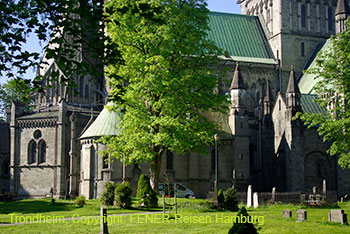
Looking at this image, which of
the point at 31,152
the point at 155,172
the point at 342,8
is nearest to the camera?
the point at 155,172

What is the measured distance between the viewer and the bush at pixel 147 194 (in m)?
30.7

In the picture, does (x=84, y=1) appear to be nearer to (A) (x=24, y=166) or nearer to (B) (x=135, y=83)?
(B) (x=135, y=83)

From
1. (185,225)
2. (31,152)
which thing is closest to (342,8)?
(31,152)

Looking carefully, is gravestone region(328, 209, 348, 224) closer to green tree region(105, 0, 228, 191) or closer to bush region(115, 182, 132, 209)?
green tree region(105, 0, 228, 191)

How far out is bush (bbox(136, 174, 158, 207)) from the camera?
30734 millimetres

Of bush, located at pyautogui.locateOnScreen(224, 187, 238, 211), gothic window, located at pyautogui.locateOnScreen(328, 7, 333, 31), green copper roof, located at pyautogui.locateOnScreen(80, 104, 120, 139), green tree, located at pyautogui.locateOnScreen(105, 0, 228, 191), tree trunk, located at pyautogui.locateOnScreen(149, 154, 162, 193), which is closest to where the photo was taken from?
bush, located at pyautogui.locateOnScreen(224, 187, 238, 211)

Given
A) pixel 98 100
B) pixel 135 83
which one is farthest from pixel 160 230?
pixel 98 100

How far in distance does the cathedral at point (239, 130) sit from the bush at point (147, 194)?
7.20 meters

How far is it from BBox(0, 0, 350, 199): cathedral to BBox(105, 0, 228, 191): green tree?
6.89 m

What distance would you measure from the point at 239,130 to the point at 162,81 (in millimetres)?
19500

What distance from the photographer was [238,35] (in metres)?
65.2

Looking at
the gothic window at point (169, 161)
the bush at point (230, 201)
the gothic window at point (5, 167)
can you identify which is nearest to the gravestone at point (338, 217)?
the bush at point (230, 201)

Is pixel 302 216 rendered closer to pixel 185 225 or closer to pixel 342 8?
pixel 185 225

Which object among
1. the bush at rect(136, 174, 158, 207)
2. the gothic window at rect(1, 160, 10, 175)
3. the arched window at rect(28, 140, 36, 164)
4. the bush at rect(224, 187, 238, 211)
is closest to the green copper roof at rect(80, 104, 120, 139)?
the arched window at rect(28, 140, 36, 164)
